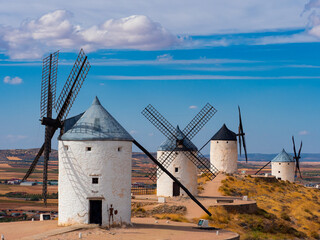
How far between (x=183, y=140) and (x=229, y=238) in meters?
16.3

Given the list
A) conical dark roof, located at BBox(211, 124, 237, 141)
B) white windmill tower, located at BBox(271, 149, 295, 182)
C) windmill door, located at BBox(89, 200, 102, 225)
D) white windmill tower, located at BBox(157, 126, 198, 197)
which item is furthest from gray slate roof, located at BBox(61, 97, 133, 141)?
white windmill tower, located at BBox(271, 149, 295, 182)

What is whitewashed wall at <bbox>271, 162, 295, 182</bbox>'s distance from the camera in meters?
63.4

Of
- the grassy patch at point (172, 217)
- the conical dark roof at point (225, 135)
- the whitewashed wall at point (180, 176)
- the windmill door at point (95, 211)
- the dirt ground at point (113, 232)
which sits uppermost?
the conical dark roof at point (225, 135)

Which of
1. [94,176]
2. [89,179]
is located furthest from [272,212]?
[89,179]

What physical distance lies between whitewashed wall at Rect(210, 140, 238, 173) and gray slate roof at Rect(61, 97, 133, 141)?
28.7 meters

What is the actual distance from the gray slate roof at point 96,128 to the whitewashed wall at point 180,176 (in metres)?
14.2

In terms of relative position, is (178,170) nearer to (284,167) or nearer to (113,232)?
(113,232)

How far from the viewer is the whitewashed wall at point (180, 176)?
41.1m

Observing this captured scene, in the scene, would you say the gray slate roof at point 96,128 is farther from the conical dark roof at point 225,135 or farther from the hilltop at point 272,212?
the conical dark roof at point 225,135

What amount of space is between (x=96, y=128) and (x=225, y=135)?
30.4m

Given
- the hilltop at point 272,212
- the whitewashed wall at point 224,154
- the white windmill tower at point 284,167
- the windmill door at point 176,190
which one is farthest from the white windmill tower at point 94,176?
the white windmill tower at point 284,167

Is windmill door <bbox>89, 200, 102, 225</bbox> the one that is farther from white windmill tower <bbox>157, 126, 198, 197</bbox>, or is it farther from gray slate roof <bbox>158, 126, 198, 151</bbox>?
gray slate roof <bbox>158, 126, 198, 151</bbox>

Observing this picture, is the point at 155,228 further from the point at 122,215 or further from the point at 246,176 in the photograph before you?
the point at 246,176

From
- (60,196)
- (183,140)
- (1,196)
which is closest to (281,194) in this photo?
(183,140)
